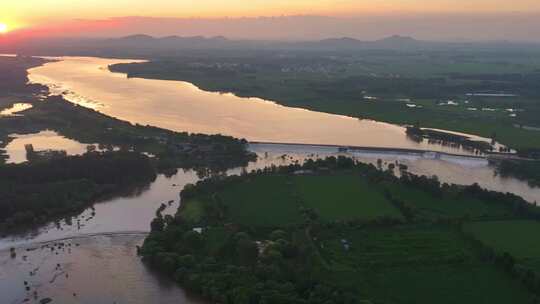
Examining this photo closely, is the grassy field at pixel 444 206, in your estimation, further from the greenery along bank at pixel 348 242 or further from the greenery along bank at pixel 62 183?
the greenery along bank at pixel 62 183

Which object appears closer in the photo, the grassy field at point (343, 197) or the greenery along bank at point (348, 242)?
the greenery along bank at point (348, 242)

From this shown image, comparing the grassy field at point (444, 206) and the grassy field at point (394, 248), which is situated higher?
the grassy field at point (444, 206)

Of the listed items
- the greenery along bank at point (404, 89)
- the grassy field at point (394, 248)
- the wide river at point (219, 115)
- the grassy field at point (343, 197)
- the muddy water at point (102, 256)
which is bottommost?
the muddy water at point (102, 256)

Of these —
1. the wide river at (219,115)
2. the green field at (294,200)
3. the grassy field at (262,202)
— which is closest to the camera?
the grassy field at (262,202)

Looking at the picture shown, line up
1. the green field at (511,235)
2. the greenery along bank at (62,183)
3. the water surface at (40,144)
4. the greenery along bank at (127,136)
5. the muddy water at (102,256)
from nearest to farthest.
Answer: the muddy water at (102,256)
the green field at (511,235)
the greenery along bank at (62,183)
the greenery along bank at (127,136)
the water surface at (40,144)

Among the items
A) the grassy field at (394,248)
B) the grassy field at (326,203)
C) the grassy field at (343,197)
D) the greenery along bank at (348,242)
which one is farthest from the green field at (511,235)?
the grassy field at (343,197)

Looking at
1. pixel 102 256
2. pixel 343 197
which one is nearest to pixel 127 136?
pixel 343 197
